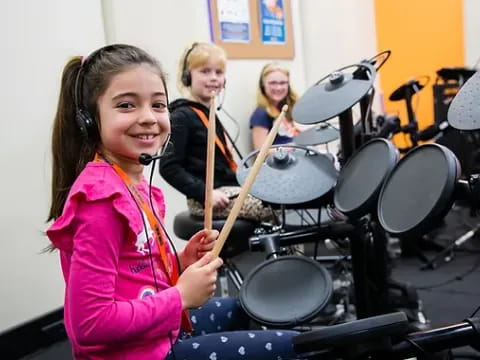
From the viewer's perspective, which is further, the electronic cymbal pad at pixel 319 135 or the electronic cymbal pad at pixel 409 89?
the electronic cymbal pad at pixel 409 89

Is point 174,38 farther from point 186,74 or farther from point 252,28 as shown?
point 252,28

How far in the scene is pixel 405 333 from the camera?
0.67 m

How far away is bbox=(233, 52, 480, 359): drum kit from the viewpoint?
2.14 feet

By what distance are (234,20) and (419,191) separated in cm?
203

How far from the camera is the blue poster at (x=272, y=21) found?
9.38 ft

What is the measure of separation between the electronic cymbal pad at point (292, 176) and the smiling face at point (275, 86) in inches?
56.5

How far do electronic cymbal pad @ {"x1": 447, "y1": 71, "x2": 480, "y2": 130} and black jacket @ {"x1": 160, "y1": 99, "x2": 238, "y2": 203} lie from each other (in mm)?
956

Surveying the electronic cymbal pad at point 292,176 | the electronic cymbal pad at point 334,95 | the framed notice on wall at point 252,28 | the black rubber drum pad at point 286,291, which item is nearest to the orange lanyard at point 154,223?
the black rubber drum pad at point 286,291

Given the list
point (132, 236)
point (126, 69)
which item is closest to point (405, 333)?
point (132, 236)

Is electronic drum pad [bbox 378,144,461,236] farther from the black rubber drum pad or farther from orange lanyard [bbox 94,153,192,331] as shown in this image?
orange lanyard [bbox 94,153,192,331]

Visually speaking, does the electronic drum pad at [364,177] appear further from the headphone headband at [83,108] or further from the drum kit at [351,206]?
the headphone headband at [83,108]

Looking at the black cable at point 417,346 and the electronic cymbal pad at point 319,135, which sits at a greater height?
the electronic cymbal pad at point 319,135

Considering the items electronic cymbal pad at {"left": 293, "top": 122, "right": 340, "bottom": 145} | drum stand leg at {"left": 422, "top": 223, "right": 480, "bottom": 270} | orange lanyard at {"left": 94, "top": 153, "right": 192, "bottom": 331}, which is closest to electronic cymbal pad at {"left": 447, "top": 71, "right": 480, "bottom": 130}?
orange lanyard at {"left": 94, "top": 153, "right": 192, "bottom": 331}

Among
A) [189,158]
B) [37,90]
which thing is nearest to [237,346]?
[189,158]
